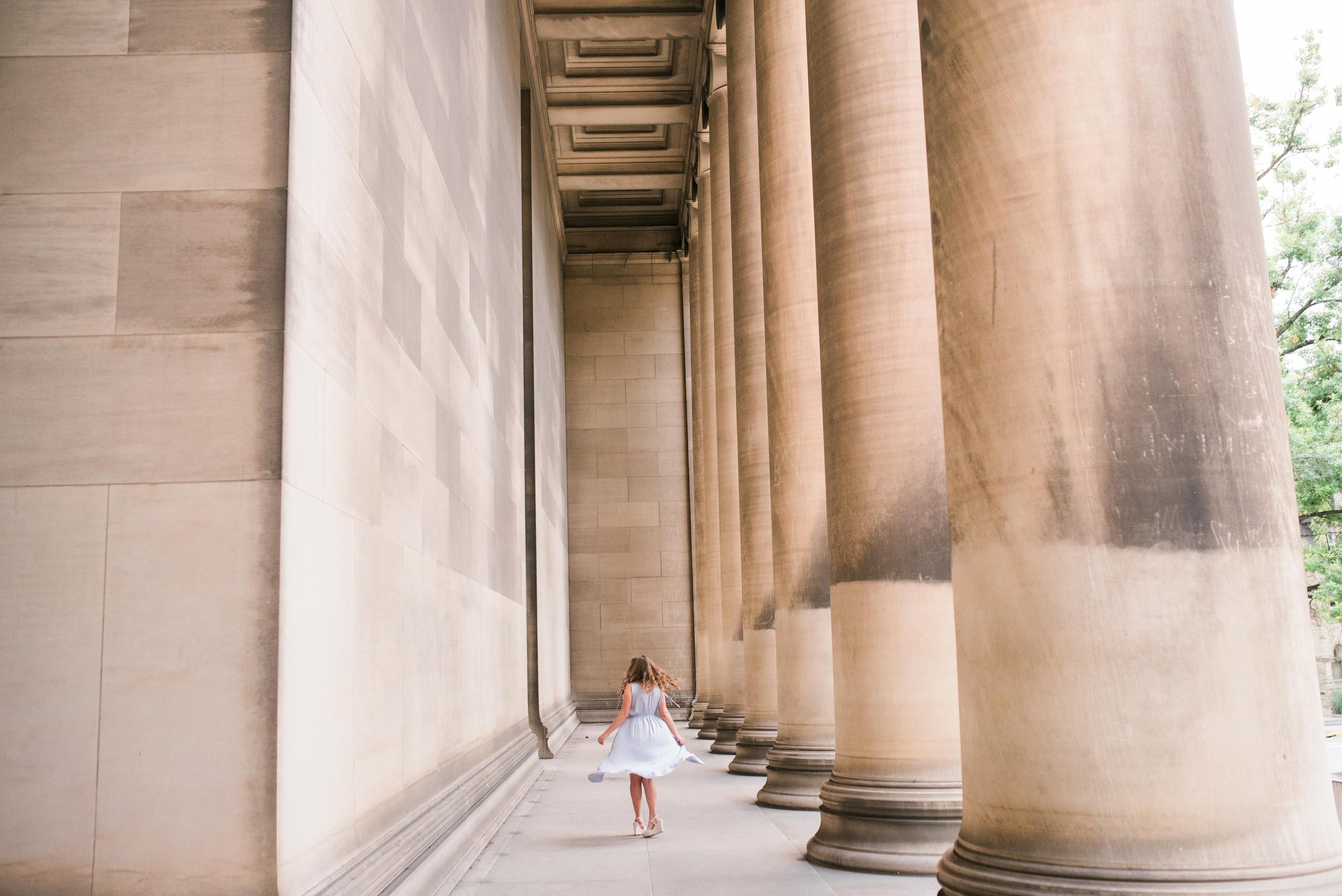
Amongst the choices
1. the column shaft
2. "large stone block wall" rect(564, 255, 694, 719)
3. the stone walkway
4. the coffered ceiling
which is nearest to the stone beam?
the coffered ceiling

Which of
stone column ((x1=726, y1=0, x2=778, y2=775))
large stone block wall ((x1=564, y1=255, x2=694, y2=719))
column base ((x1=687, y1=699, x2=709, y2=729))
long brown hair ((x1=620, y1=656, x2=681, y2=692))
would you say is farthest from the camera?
large stone block wall ((x1=564, y1=255, x2=694, y2=719))

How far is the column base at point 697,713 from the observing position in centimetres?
5406

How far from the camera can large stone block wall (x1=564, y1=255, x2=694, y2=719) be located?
6656 centimetres

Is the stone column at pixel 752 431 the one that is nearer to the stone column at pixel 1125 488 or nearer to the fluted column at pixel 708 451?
the fluted column at pixel 708 451

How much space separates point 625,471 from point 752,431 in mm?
34705

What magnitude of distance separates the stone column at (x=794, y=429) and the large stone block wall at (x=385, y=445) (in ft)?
21.4

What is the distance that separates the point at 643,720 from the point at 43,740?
14.1 m

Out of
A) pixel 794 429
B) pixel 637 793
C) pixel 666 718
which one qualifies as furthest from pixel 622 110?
pixel 637 793

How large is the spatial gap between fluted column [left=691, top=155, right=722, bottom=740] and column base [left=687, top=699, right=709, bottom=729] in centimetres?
119

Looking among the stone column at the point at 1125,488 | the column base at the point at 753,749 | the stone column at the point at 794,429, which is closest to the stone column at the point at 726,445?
the column base at the point at 753,749

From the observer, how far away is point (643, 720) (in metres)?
22.2

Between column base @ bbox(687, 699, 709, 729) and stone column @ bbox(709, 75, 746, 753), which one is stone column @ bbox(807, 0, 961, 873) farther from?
column base @ bbox(687, 699, 709, 729)

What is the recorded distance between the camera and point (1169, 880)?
767 cm

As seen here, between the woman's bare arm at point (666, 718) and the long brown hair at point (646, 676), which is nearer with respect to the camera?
the woman's bare arm at point (666, 718)
